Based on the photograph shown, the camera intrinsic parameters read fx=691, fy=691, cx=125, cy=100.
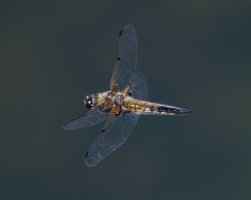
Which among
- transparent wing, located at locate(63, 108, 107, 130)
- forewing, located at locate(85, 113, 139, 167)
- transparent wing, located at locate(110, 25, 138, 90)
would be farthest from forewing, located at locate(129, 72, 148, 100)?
transparent wing, located at locate(63, 108, 107, 130)

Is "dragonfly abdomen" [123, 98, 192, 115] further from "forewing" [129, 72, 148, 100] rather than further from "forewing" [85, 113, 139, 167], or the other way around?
"forewing" [85, 113, 139, 167]

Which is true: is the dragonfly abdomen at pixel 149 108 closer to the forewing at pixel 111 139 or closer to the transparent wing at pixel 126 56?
the forewing at pixel 111 139

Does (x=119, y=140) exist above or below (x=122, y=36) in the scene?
below

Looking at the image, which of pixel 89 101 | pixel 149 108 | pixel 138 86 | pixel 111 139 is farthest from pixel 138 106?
pixel 111 139

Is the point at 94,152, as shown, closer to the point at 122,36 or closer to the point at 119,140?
the point at 119,140

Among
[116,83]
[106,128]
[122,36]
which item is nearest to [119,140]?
[106,128]

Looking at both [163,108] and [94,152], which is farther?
[163,108]

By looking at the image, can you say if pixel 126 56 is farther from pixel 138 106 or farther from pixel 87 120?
pixel 87 120

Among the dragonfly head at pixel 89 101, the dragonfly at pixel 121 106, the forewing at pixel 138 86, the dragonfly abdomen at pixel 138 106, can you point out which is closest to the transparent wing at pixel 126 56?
the dragonfly at pixel 121 106
